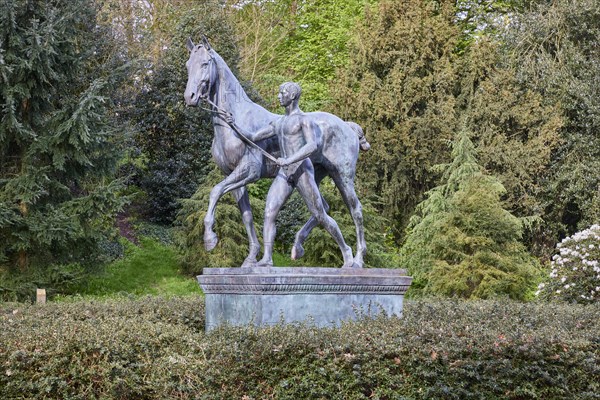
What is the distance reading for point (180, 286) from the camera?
20453 millimetres

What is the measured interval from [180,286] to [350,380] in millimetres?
13833

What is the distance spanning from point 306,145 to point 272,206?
803 millimetres

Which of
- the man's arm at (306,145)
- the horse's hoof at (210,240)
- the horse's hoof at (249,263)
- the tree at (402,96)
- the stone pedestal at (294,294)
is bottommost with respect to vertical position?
the stone pedestal at (294,294)

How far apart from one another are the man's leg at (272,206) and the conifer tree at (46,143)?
27.6ft

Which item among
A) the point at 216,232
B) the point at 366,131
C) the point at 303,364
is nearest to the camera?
the point at 303,364

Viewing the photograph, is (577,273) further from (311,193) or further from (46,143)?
(46,143)

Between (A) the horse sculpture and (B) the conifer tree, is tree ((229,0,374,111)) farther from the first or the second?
(A) the horse sculpture

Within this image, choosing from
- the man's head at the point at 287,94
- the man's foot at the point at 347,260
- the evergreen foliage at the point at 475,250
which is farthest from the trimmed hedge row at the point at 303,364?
the evergreen foliage at the point at 475,250

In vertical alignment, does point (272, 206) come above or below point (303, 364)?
above

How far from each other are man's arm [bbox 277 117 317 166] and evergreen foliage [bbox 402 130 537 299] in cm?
1000

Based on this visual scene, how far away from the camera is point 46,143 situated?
→ 17.9 metres

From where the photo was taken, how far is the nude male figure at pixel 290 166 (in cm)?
957

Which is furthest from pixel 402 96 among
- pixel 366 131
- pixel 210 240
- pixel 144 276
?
pixel 210 240

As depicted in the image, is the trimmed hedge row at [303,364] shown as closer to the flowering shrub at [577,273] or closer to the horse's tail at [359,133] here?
the horse's tail at [359,133]
